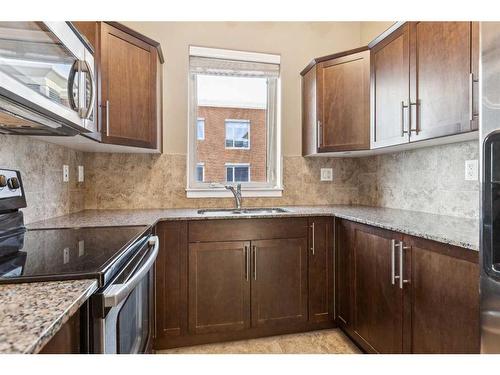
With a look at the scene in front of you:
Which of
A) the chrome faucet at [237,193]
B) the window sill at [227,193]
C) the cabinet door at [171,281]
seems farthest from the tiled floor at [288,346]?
the window sill at [227,193]

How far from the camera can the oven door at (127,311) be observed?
2.45 feet

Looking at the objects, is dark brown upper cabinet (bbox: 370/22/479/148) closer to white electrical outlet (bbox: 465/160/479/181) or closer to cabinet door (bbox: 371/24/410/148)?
cabinet door (bbox: 371/24/410/148)

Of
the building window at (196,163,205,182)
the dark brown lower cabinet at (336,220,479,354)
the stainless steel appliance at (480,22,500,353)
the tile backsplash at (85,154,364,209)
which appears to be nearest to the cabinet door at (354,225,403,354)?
the dark brown lower cabinet at (336,220,479,354)

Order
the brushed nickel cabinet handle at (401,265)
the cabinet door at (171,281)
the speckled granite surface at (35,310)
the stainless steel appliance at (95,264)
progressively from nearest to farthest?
the speckled granite surface at (35,310)
the stainless steel appliance at (95,264)
the brushed nickel cabinet handle at (401,265)
the cabinet door at (171,281)

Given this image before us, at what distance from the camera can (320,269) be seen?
2.06m

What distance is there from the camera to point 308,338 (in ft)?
6.65

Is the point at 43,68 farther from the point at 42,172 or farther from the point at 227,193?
the point at 227,193

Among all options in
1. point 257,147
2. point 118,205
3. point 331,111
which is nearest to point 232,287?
point 118,205

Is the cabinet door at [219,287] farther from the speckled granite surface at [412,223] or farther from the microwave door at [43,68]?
the microwave door at [43,68]

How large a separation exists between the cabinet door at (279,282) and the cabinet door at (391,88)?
0.93m

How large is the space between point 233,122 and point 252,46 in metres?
0.70

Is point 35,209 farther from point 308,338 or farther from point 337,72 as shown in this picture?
point 337,72

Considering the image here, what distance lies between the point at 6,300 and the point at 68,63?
0.94 metres

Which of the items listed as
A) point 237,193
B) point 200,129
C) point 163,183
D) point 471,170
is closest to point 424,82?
point 471,170
